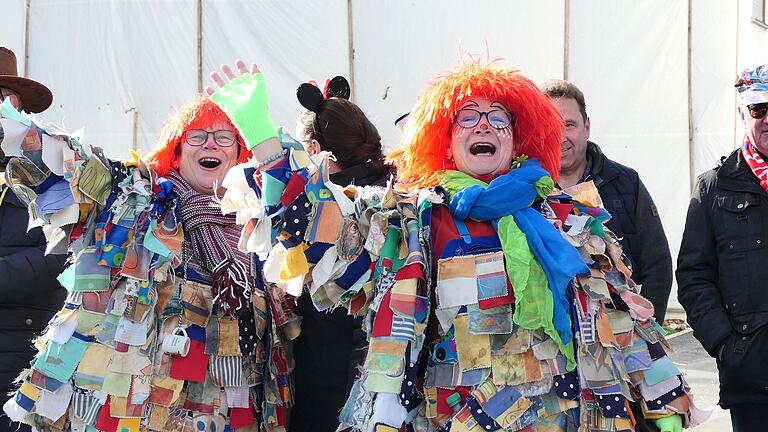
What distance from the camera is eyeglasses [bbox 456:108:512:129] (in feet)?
8.49

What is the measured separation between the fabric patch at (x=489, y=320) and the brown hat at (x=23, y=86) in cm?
225

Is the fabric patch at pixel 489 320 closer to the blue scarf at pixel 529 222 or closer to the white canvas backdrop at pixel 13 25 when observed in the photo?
the blue scarf at pixel 529 222

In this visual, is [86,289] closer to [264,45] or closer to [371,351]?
[371,351]

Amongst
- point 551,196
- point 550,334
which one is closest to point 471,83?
point 551,196

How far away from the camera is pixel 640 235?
3.39 meters

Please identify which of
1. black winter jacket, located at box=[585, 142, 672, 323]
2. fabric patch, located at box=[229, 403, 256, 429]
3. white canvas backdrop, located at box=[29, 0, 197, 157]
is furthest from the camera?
white canvas backdrop, located at box=[29, 0, 197, 157]

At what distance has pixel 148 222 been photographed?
2.84 m

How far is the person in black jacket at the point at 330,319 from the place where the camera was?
9.54 ft

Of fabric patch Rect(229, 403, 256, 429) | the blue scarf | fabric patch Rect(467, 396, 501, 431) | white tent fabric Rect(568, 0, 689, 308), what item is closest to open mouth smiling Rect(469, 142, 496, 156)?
the blue scarf

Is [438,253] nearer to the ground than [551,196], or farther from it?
nearer to the ground

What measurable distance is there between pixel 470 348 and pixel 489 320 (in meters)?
0.09

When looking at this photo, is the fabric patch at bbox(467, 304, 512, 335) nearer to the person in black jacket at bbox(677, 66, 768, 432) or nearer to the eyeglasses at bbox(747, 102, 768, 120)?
the person in black jacket at bbox(677, 66, 768, 432)

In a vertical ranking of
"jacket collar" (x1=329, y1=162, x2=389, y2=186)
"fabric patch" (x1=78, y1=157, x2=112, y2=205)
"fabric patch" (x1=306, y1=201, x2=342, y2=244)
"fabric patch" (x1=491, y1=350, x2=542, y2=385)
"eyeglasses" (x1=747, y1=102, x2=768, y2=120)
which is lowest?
"fabric patch" (x1=491, y1=350, x2=542, y2=385)

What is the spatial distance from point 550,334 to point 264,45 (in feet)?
26.7
